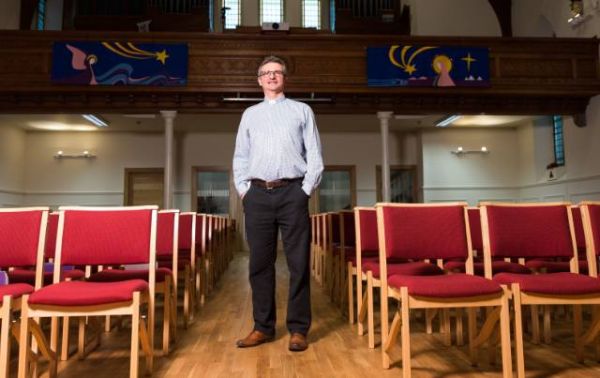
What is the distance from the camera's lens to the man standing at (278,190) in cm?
240

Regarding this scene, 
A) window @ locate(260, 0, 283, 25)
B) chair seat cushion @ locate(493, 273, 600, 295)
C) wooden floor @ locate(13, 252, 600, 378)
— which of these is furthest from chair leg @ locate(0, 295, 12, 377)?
window @ locate(260, 0, 283, 25)

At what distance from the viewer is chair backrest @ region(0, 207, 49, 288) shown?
6.95 feet

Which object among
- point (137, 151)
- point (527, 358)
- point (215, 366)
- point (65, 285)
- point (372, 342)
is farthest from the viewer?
point (137, 151)

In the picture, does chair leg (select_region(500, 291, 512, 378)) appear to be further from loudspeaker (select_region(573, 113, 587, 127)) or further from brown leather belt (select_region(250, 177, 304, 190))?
loudspeaker (select_region(573, 113, 587, 127))

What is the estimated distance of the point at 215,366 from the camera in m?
2.22

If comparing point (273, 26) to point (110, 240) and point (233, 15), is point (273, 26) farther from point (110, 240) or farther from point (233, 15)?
point (110, 240)

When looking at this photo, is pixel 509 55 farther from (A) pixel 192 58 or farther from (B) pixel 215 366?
(B) pixel 215 366

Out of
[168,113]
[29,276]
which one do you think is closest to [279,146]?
[29,276]

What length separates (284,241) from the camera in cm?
246

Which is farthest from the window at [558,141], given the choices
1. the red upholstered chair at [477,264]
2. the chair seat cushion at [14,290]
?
the chair seat cushion at [14,290]

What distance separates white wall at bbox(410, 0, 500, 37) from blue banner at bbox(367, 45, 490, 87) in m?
2.73

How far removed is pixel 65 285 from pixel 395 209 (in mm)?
1584

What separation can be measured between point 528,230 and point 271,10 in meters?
9.87

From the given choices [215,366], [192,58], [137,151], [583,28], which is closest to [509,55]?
[583,28]
